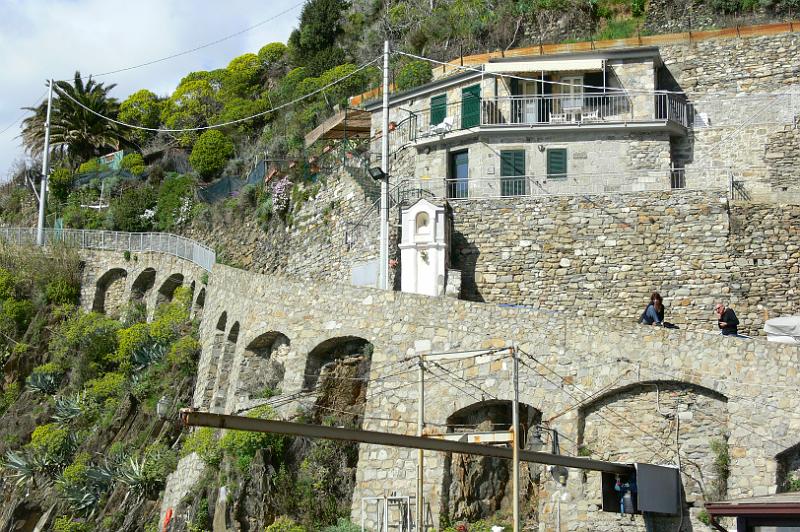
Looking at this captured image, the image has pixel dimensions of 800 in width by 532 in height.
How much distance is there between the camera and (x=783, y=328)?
26594mm

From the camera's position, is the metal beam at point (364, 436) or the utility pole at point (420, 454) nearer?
the metal beam at point (364, 436)

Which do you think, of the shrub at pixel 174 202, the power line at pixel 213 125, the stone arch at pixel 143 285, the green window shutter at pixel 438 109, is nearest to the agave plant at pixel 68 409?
the stone arch at pixel 143 285

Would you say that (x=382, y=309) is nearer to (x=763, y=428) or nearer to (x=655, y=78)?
(x=763, y=428)

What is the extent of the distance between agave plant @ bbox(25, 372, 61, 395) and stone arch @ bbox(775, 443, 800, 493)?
73.0 ft

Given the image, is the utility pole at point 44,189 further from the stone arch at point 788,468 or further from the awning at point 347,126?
the stone arch at point 788,468

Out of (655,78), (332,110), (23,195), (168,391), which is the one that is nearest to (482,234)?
(655,78)

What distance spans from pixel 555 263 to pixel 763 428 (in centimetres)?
925

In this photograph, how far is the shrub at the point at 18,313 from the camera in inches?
1583

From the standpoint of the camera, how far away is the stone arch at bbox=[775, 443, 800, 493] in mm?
21797

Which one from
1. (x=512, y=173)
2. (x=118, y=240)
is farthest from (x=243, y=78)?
(x=512, y=173)

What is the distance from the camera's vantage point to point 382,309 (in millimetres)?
27156

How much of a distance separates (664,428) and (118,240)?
24.6 meters

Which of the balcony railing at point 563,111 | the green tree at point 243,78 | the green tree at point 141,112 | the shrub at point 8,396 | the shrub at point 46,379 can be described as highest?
the green tree at point 243,78

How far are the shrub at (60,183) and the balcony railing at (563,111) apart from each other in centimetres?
1964
